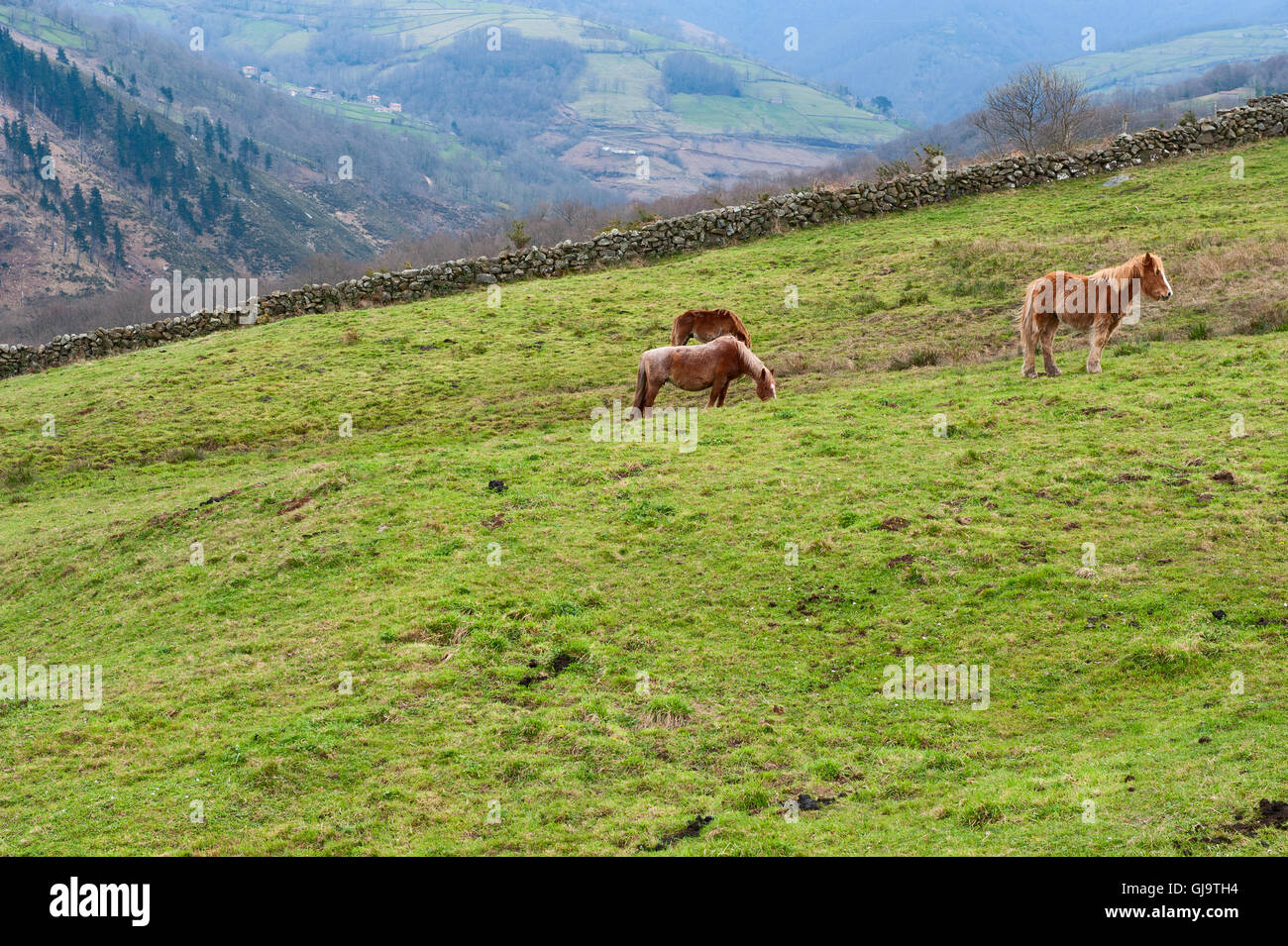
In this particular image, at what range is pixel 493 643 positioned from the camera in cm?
1128

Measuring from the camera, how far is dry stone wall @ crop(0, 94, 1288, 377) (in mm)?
34281

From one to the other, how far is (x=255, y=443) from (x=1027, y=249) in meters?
21.1

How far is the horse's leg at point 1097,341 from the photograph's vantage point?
1775 cm

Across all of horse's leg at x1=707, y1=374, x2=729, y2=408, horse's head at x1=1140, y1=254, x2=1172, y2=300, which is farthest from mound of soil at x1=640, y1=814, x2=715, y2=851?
horse's head at x1=1140, y1=254, x2=1172, y2=300

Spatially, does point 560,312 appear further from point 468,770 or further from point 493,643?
point 468,770

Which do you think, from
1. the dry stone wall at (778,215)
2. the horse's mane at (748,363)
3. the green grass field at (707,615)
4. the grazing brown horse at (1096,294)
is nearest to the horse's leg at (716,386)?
the horse's mane at (748,363)

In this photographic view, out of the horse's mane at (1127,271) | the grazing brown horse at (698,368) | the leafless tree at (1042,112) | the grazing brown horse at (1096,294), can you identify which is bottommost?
the grazing brown horse at (698,368)

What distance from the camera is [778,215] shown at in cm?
3612

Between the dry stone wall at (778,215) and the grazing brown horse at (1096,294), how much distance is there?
19.2m

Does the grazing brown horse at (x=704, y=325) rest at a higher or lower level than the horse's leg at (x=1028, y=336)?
higher

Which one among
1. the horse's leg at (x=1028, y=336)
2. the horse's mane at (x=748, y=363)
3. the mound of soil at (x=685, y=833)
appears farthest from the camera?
the horse's mane at (x=748, y=363)

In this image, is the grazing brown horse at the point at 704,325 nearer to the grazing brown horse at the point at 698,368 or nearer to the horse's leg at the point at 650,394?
the grazing brown horse at the point at 698,368

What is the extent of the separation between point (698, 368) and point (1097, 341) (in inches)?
285
